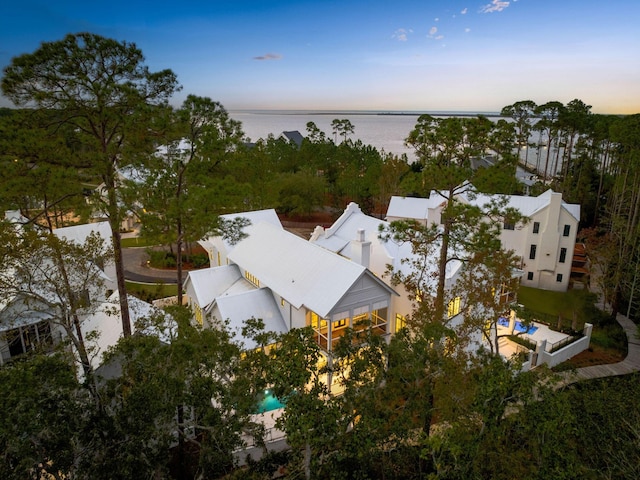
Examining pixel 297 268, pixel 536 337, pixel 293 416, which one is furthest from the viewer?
pixel 536 337

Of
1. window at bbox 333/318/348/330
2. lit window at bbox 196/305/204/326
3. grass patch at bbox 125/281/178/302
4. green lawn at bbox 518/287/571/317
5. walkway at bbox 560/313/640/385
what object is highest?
window at bbox 333/318/348/330

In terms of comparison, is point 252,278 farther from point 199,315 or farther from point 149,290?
point 149,290

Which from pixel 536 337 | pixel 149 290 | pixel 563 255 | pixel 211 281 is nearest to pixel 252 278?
pixel 211 281

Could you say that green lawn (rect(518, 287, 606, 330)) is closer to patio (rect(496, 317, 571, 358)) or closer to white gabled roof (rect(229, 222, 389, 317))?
patio (rect(496, 317, 571, 358))

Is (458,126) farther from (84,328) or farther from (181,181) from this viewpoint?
(84,328)

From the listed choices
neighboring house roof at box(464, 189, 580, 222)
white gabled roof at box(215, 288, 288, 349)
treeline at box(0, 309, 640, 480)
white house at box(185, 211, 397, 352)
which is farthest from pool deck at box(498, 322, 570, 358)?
white gabled roof at box(215, 288, 288, 349)

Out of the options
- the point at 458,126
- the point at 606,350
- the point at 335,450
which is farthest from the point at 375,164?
the point at 335,450
